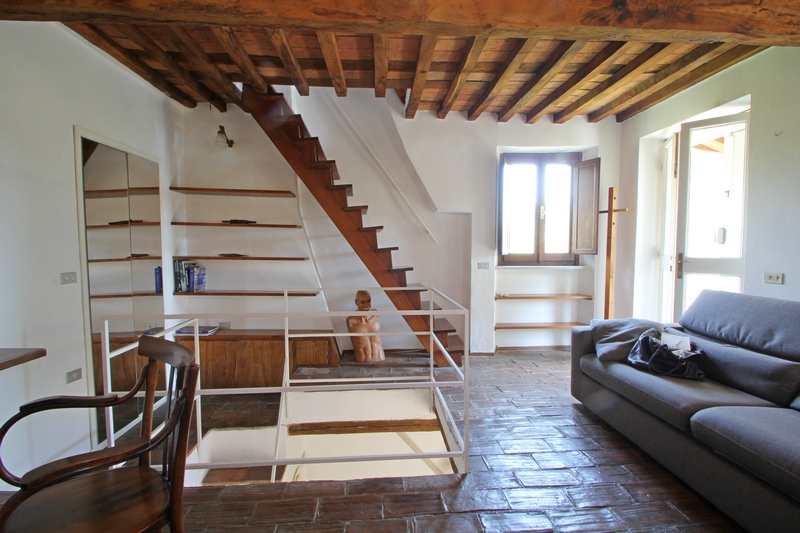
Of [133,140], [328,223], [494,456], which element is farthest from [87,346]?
[494,456]

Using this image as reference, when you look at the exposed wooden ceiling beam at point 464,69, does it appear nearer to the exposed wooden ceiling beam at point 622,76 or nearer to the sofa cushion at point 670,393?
the exposed wooden ceiling beam at point 622,76

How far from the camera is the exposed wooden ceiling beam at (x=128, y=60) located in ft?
8.20

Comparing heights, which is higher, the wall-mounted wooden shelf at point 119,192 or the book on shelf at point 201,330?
the wall-mounted wooden shelf at point 119,192

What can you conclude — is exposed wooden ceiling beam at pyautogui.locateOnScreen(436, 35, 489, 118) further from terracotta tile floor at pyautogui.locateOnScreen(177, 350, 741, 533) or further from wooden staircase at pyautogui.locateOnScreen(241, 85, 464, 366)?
terracotta tile floor at pyautogui.locateOnScreen(177, 350, 741, 533)

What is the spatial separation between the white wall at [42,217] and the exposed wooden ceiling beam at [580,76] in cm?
395

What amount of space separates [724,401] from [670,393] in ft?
0.81

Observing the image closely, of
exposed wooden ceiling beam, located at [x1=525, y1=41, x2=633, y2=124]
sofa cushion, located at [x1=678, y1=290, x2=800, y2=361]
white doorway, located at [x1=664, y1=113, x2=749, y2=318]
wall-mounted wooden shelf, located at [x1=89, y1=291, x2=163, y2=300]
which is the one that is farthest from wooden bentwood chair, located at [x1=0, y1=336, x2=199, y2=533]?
white doorway, located at [x1=664, y1=113, x2=749, y2=318]

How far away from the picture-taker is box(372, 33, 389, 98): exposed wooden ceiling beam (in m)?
2.58

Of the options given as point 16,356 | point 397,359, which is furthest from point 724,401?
point 16,356

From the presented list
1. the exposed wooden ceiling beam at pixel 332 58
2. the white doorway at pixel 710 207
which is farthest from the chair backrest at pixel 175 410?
the white doorway at pixel 710 207

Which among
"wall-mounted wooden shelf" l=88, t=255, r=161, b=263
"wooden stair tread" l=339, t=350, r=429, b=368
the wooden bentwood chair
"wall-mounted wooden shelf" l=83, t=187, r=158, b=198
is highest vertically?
"wall-mounted wooden shelf" l=83, t=187, r=158, b=198

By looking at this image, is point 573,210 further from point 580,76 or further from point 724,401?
point 724,401

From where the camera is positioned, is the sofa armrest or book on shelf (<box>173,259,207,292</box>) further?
book on shelf (<box>173,259,207,292</box>)

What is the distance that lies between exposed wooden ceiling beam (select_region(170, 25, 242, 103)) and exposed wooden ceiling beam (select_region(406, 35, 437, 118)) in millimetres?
1660
